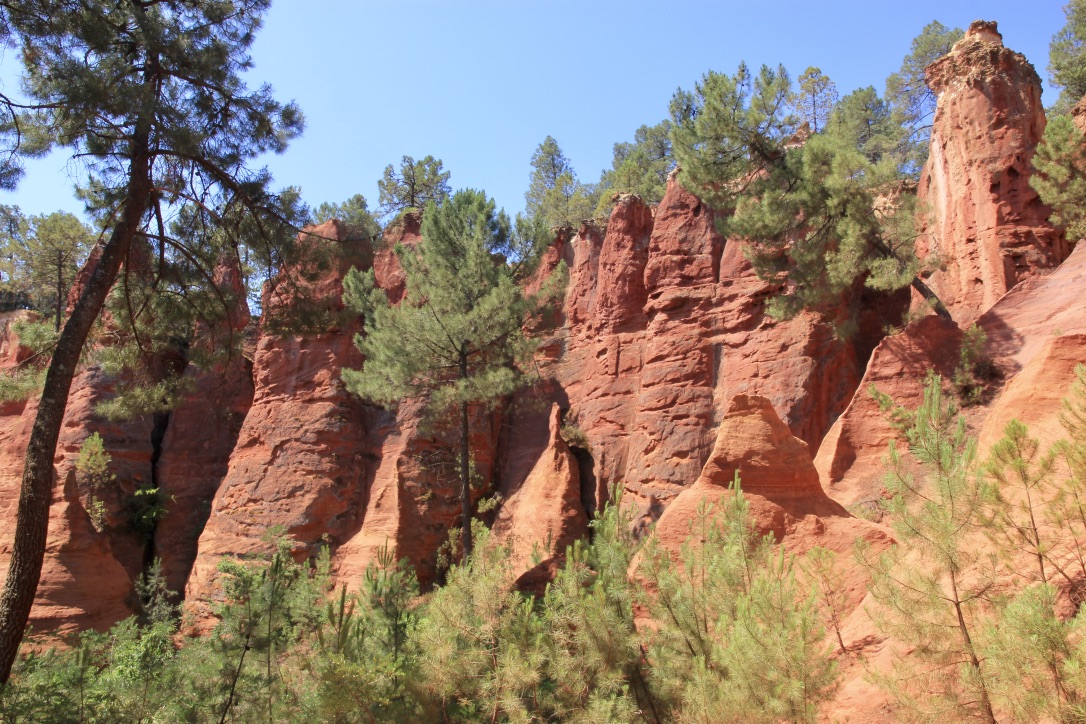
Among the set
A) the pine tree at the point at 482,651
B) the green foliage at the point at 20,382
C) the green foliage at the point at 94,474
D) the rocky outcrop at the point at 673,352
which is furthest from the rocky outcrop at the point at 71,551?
the rocky outcrop at the point at 673,352

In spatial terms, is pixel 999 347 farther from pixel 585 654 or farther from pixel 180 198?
pixel 180 198

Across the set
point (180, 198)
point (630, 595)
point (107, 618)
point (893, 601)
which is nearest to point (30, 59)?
point (180, 198)

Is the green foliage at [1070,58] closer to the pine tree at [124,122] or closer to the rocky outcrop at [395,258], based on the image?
the rocky outcrop at [395,258]

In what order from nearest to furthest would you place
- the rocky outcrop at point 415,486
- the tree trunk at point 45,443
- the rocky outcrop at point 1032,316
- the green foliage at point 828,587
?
the green foliage at point 828,587 → the tree trunk at point 45,443 → the rocky outcrop at point 1032,316 → the rocky outcrop at point 415,486

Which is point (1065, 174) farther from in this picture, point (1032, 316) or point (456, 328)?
point (456, 328)

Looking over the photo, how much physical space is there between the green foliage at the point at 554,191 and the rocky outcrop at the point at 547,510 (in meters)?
17.3

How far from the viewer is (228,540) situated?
22.1m

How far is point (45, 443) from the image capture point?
8.45 m

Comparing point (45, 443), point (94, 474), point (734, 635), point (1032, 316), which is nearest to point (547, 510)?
point (1032, 316)

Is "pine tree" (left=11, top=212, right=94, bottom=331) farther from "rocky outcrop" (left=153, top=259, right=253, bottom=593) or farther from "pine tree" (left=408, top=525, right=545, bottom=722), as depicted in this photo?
"pine tree" (left=408, top=525, right=545, bottom=722)

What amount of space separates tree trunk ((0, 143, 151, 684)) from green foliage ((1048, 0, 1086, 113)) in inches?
1137

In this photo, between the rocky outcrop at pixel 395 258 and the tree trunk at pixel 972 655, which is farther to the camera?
the rocky outcrop at pixel 395 258

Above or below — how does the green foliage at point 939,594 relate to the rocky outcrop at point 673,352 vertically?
below

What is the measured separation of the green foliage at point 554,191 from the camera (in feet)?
122
